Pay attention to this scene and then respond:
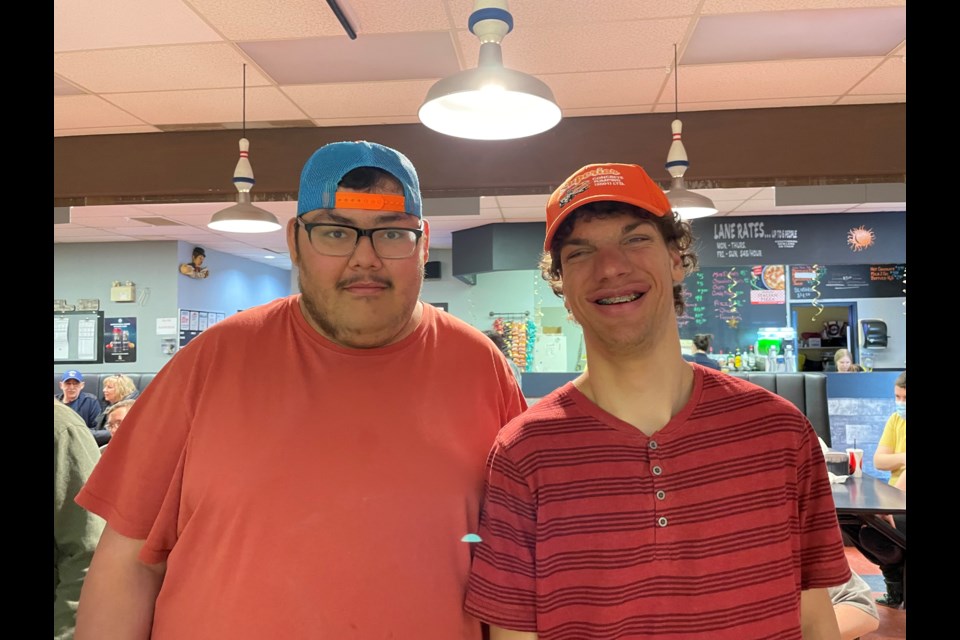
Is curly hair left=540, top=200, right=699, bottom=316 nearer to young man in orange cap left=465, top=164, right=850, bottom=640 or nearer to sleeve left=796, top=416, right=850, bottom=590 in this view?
young man in orange cap left=465, top=164, right=850, bottom=640

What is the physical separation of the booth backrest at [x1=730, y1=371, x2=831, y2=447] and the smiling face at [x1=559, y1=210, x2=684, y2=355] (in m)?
4.35

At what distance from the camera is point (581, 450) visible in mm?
1132

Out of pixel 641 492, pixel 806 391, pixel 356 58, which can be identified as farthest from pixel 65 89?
pixel 806 391

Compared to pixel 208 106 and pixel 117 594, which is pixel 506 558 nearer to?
pixel 117 594

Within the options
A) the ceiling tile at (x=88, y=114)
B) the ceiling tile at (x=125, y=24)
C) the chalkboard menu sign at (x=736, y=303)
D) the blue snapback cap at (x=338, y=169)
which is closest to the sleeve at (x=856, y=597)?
the blue snapback cap at (x=338, y=169)

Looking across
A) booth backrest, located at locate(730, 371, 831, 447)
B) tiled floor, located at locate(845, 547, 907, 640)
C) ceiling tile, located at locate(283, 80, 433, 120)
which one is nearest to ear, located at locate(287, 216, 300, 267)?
ceiling tile, located at locate(283, 80, 433, 120)

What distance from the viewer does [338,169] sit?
1177 mm

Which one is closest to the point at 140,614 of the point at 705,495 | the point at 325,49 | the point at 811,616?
the point at 705,495

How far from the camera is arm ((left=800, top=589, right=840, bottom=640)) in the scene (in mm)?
1190

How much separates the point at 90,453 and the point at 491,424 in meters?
1.22

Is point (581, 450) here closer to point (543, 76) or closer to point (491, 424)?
point (491, 424)

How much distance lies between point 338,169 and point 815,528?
1125mm

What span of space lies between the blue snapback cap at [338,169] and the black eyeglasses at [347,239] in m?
0.04

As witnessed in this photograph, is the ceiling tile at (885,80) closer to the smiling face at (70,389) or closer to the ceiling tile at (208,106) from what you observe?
the ceiling tile at (208,106)
